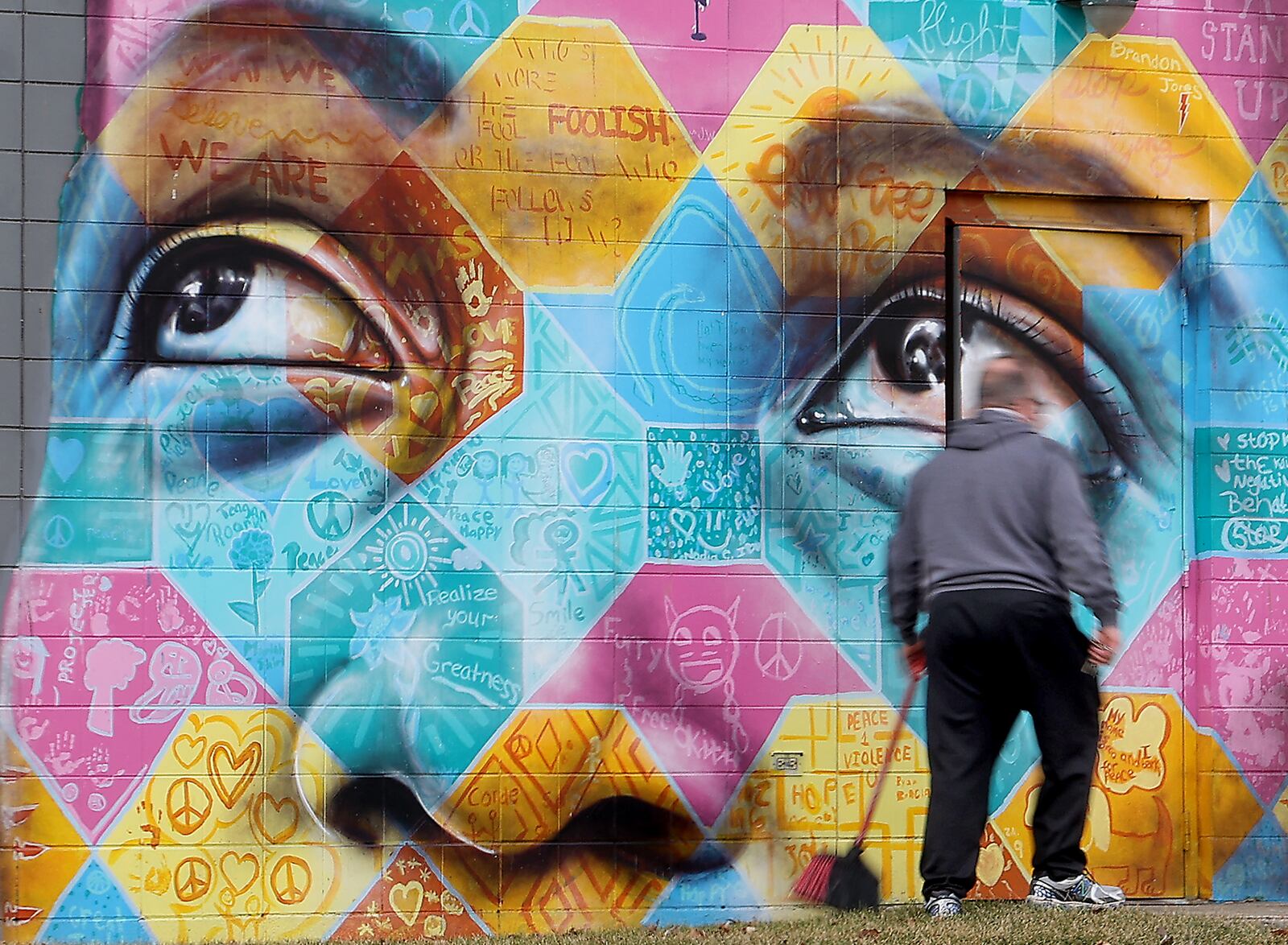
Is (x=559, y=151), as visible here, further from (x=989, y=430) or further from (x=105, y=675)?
(x=105, y=675)

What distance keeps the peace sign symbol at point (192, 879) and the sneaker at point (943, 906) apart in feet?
10.3

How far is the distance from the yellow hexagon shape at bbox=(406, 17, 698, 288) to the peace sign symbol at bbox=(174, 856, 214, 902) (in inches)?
112

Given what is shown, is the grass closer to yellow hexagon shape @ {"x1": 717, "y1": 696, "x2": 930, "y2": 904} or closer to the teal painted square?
yellow hexagon shape @ {"x1": 717, "y1": 696, "x2": 930, "y2": 904}

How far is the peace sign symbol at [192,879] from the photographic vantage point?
7.18 metres

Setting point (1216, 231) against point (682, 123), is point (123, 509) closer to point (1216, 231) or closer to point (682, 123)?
point (682, 123)

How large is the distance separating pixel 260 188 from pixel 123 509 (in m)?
1.49

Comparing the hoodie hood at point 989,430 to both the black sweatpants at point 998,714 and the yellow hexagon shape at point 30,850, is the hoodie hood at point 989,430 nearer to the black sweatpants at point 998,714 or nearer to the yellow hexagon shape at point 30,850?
the black sweatpants at point 998,714

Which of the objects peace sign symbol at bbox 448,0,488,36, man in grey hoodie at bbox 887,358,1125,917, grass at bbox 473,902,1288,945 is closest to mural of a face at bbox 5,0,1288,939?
peace sign symbol at bbox 448,0,488,36

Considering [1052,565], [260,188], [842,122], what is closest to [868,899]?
[1052,565]

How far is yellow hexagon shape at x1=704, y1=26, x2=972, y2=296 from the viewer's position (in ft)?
25.4

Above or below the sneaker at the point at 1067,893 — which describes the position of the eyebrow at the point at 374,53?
above

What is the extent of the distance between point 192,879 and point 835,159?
4201mm

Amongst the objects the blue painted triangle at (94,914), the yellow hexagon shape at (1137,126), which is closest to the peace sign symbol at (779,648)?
the yellow hexagon shape at (1137,126)

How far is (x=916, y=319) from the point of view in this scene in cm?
789
